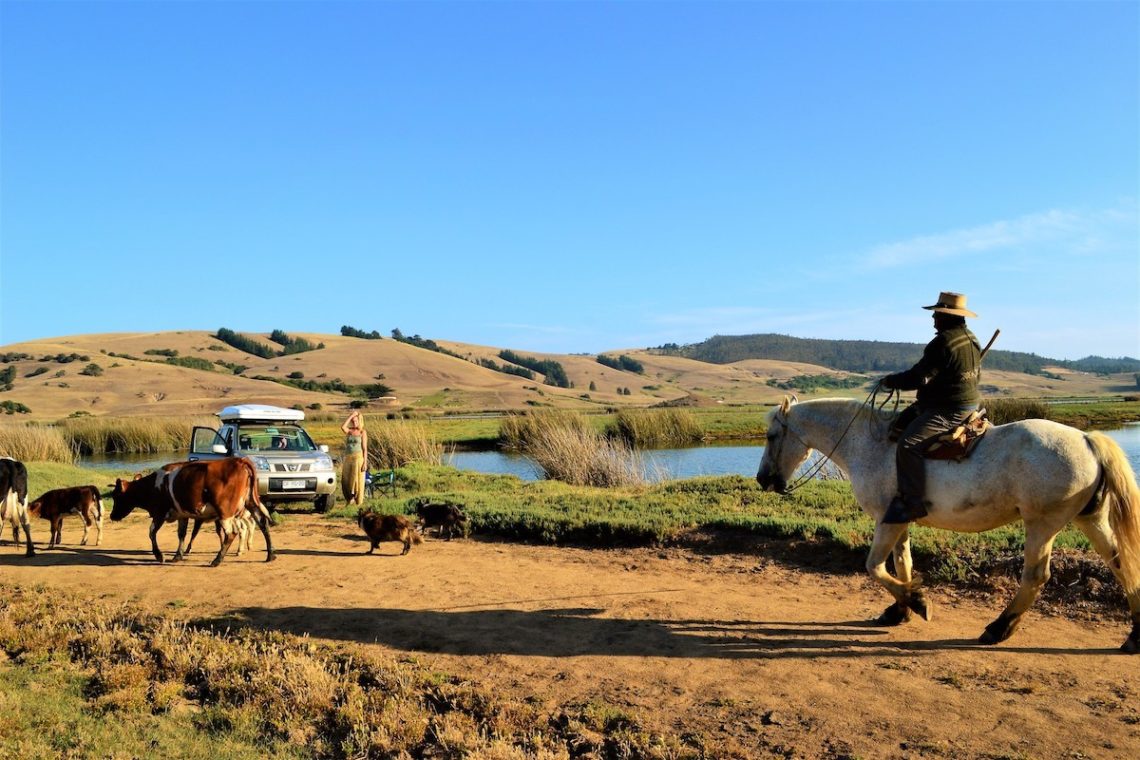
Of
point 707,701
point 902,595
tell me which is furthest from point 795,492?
point 707,701

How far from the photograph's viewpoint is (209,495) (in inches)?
396

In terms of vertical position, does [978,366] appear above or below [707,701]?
above

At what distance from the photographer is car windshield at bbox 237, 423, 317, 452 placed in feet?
51.5

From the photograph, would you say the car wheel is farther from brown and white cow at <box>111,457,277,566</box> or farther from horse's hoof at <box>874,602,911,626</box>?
horse's hoof at <box>874,602,911,626</box>

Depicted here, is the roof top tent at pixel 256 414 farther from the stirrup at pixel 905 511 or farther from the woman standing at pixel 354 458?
the stirrup at pixel 905 511

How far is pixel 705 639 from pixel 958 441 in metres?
2.66

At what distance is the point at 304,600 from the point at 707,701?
4.70m

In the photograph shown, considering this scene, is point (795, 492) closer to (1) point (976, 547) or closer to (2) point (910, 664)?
(1) point (976, 547)

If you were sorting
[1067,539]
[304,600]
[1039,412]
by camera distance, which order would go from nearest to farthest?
[304,600]
[1067,539]
[1039,412]

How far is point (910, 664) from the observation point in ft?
19.4

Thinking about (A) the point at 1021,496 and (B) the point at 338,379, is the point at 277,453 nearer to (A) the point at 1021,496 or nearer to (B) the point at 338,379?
(A) the point at 1021,496

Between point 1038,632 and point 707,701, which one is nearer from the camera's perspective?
point 707,701

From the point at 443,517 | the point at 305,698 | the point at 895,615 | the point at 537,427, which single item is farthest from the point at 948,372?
the point at 537,427

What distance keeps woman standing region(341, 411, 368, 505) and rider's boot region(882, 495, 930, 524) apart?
11545 mm
